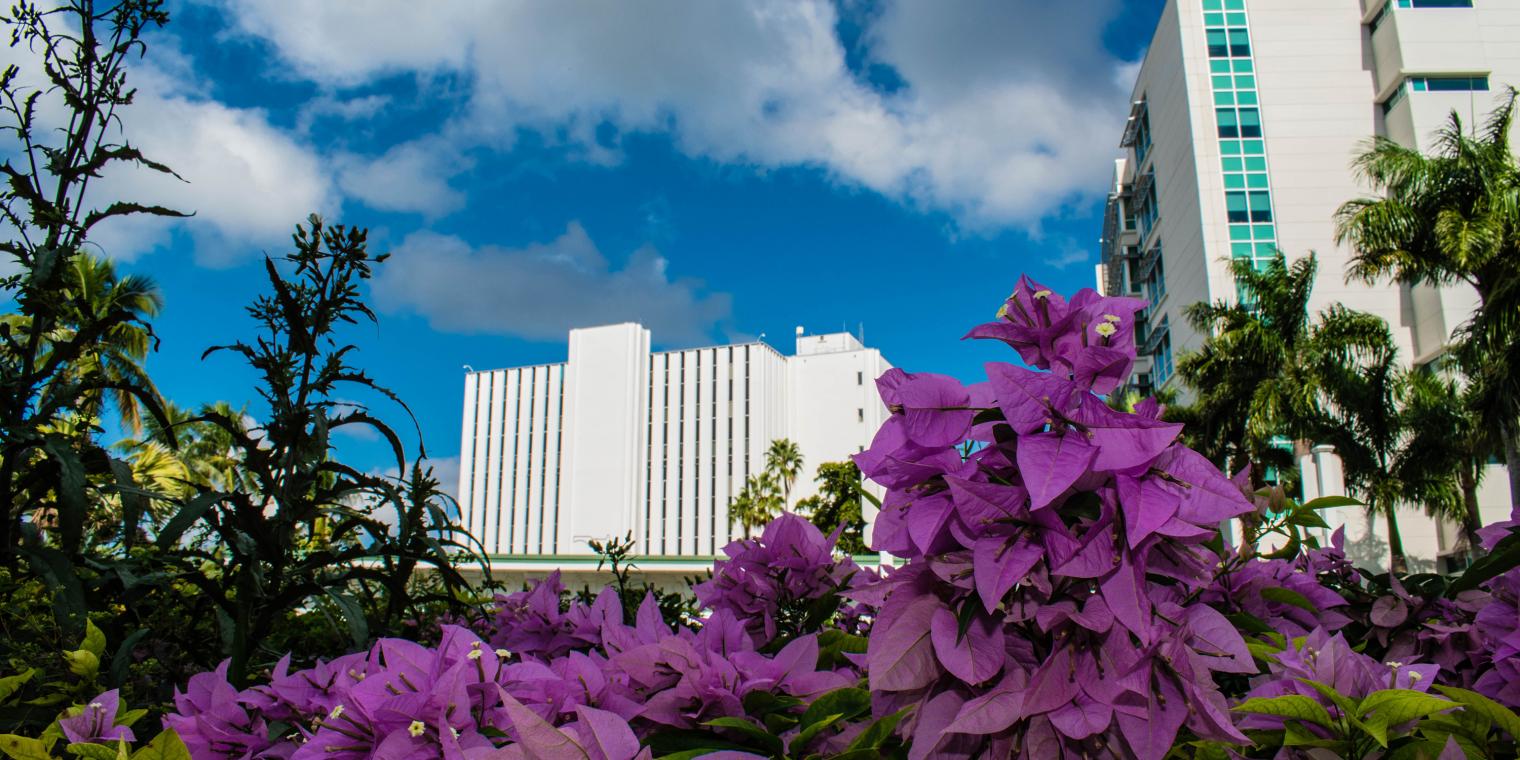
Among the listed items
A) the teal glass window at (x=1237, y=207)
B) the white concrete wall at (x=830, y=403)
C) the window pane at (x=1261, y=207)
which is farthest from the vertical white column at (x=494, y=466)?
the window pane at (x=1261, y=207)

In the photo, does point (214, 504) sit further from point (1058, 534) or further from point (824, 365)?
point (824, 365)

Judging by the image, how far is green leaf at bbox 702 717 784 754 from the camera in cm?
84

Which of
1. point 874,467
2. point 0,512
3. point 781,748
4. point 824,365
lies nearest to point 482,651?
point 781,748

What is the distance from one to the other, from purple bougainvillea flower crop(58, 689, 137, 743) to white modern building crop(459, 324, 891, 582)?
63.4 metres

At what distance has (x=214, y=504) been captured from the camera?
1830 mm

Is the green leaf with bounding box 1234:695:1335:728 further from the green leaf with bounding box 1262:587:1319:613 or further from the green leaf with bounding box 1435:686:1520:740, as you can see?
the green leaf with bounding box 1262:587:1319:613

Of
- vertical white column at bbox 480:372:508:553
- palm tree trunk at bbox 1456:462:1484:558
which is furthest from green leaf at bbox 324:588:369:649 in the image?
vertical white column at bbox 480:372:508:553

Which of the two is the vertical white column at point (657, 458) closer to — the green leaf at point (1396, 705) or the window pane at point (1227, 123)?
the window pane at point (1227, 123)

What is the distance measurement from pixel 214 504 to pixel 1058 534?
170 cm

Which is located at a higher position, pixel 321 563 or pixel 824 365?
pixel 824 365

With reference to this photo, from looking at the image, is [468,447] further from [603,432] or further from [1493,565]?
[1493,565]

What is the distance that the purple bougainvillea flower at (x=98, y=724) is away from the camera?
0.99m

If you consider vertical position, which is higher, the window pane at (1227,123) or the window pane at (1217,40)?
the window pane at (1217,40)

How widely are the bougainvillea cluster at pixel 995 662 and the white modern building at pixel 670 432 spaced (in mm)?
63407
